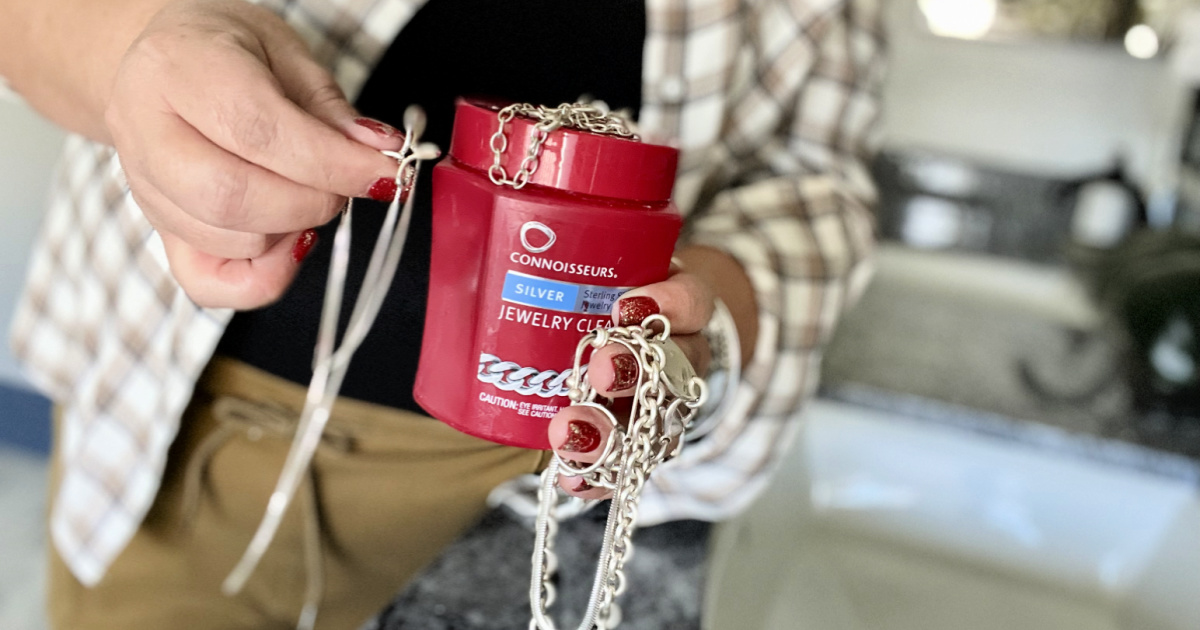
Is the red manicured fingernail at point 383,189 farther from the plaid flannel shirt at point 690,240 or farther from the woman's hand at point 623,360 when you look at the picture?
the plaid flannel shirt at point 690,240

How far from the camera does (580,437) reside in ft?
0.95

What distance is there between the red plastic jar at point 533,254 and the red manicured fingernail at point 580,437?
27 mm

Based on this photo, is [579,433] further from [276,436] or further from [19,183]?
[19,183]

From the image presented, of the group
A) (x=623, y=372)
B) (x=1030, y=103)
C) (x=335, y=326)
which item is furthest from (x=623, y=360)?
(x=1030, y=103)

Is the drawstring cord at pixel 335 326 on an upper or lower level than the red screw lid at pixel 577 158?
lower

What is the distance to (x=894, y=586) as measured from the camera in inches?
32.7

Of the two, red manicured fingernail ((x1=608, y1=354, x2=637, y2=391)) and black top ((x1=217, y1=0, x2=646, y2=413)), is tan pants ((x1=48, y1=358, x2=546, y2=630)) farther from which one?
red manicured fingernail ((x1=608, y1=354, x2=637, y2=391))

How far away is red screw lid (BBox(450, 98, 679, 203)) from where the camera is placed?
0.30 m

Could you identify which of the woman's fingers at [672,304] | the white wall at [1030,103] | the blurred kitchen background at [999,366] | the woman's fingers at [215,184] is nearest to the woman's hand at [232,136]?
the woman's fingers at [215,184]

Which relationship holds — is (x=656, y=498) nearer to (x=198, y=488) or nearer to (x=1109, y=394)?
(x=198, y=488)

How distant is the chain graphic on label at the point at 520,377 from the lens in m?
0.31

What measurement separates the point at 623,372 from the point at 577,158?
3.1 inches

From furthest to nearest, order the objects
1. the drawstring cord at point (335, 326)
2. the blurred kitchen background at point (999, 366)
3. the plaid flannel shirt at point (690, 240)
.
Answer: the blurred kitchen background at point (999, 366)
the plaid flannel shirt at point (690, 240)
the drawstring cord at point (335, 326)

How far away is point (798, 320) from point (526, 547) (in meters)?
0.24
